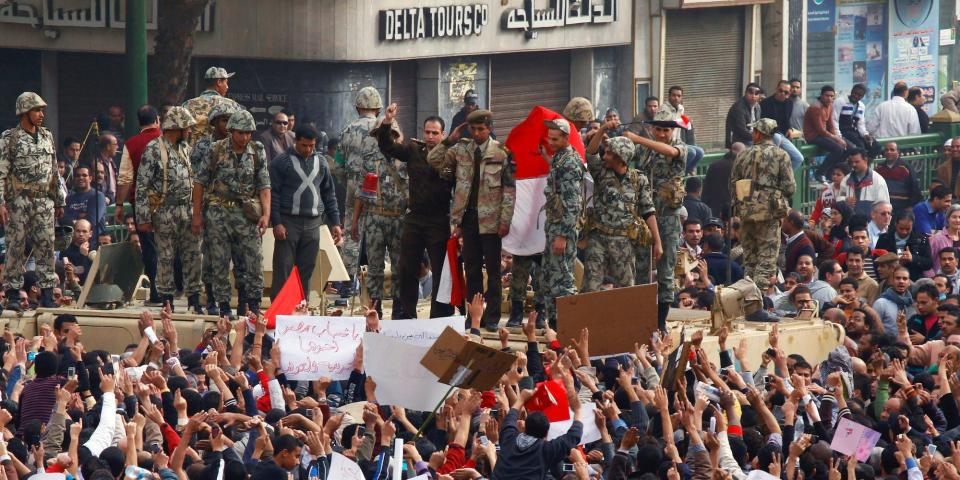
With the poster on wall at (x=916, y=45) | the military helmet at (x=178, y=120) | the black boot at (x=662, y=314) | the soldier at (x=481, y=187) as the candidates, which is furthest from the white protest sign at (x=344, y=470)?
the poster on wall at (x=916, y=45)

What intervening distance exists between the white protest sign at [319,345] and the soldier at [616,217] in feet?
9.05

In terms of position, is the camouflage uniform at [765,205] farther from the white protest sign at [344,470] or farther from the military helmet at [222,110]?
the white protest sign at [344,470]

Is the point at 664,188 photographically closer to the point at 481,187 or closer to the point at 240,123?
the point at 481,187

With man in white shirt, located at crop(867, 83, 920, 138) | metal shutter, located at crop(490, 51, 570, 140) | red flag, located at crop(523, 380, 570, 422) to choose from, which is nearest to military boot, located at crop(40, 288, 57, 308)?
red flag, located at crop(523, 380, 570, 422)

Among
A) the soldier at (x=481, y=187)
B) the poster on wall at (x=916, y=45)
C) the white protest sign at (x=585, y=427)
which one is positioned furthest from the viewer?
the poster on wall at (x=916, y=45)

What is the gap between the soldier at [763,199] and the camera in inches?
845

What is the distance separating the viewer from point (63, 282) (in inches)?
805

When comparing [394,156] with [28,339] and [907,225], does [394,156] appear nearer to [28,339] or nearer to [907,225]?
[28,339]

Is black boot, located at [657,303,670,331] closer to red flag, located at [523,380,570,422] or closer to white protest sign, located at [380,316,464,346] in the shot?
white protest sign, located at [380,316,464,346]

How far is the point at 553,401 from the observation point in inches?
538

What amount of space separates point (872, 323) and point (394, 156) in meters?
4.37

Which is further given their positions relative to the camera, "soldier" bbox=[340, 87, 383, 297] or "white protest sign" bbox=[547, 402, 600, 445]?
"soldier" bbox=[340, 87, 383, 297]

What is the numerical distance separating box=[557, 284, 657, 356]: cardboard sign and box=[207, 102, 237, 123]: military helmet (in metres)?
3.66

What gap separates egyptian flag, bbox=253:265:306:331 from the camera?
17109 mm
